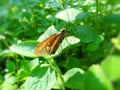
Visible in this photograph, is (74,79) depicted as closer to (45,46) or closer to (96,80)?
(45,46)

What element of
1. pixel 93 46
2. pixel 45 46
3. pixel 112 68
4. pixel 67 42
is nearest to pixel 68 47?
pixel 67 42

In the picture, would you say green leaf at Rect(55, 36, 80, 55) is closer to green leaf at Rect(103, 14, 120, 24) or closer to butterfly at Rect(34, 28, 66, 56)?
butterfly at Rect(34, 28, 66, 56)

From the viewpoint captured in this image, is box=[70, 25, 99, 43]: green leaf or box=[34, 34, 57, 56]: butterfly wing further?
box=[70, 25, 99, 43]: green leaf

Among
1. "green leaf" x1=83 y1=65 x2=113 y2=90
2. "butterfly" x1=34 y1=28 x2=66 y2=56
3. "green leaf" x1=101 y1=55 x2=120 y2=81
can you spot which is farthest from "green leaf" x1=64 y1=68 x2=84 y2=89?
"green leaf" x1=101 y1=55 x2=120 y2=81

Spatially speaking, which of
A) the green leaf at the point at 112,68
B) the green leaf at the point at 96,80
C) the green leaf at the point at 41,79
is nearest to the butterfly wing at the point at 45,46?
the green leaf at the point at 41,79

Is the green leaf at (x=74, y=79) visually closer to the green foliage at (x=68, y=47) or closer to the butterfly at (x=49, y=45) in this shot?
the green foliage at (x=68, y=47)

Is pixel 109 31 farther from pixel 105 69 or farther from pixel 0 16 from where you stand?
pixel 0 16
